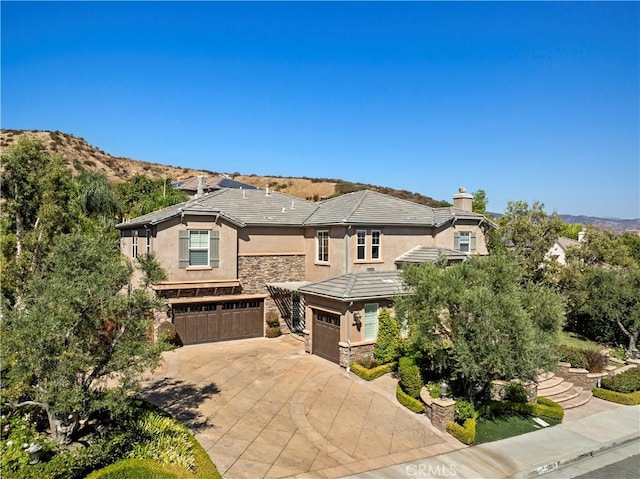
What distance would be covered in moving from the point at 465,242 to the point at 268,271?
11495 mm

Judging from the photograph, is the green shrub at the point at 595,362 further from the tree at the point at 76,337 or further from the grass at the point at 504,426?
the tree at the point at 76,337

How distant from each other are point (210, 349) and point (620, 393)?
1753 centimetres

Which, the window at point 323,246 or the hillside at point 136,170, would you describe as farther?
the hillside at point 136,170

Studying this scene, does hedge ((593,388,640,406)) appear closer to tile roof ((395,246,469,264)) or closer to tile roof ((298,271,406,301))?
tile roof ((395,246,469,264))

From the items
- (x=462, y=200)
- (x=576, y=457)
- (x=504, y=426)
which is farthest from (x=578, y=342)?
(x=576, y=457)

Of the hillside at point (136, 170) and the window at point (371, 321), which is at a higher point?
the hillside at point (136, 170)

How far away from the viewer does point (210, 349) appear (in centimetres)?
Result: 2067

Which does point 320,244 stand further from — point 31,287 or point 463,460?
point 31,287

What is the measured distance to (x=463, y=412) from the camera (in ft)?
43.6

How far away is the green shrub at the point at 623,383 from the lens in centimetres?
1681

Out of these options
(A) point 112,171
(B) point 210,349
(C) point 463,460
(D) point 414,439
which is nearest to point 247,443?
(D) point 414,439

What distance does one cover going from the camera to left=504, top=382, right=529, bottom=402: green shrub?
49.5ft

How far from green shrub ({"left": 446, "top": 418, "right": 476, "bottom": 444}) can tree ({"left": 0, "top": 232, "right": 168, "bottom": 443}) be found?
874cm

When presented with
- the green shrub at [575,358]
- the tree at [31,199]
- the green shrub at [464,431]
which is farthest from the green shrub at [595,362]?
the tree at [31,199]
